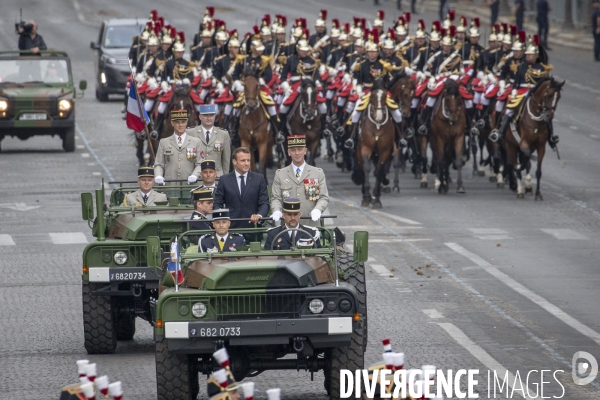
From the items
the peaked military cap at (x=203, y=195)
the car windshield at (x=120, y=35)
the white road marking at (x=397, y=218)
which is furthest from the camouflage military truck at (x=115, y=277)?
the car windshield at (x=120, y=35)

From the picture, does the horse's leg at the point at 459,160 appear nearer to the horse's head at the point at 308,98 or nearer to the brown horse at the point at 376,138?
the brown horse at the point at 376,138

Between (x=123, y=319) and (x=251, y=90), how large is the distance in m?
13.4

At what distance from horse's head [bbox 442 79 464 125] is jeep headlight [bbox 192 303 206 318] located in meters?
18.0

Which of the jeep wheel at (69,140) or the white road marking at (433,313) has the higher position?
the white road marking at (433,313)

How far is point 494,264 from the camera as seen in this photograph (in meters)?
20.9

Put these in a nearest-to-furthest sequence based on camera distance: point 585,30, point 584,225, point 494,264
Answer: point 494,264, point 584,225, point 585,30

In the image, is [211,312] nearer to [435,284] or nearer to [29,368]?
[29,368]

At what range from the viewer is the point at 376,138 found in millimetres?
28062

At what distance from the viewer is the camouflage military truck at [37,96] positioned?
35.9m

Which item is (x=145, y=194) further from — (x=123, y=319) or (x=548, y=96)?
(x=548, y=96)

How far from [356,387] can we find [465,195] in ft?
58.1

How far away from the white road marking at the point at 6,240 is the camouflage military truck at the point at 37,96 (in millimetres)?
11783

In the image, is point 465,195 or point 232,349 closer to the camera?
point 232,349

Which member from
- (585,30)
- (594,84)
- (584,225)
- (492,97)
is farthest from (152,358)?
(585,30)
